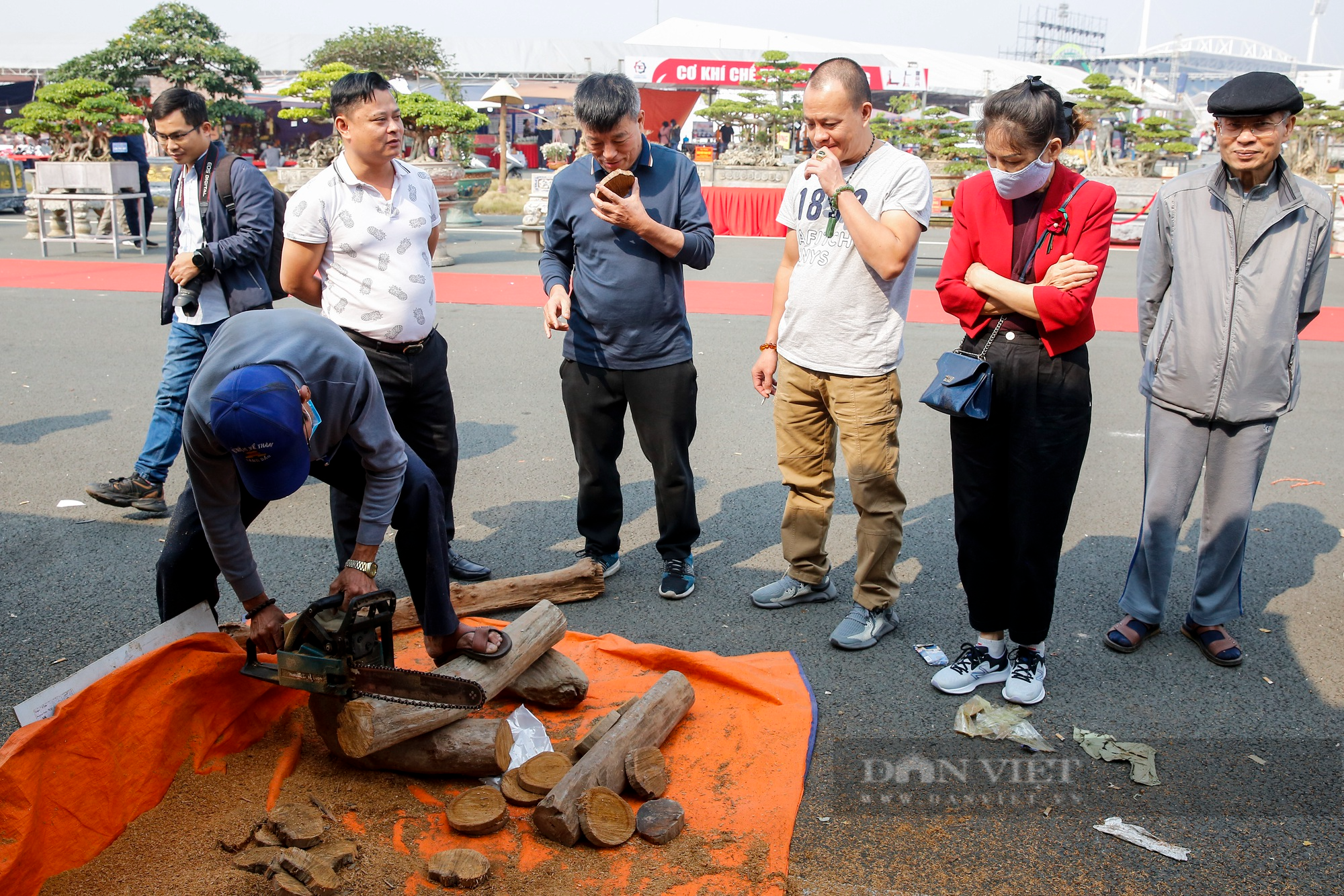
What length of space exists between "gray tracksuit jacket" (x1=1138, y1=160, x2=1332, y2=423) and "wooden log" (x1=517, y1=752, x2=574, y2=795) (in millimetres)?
2426

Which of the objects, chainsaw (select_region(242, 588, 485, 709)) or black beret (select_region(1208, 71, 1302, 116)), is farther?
black beret (select_region(1208, 71, 1302, 116))

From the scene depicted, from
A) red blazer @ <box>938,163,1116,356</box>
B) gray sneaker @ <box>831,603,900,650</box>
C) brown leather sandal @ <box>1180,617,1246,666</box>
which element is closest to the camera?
red blazer @ <box>938,163,1116,356</box>

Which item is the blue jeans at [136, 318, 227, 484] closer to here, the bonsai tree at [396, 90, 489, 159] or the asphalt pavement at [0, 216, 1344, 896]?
the asphalt pavement at [0, 216, 1344, 896]

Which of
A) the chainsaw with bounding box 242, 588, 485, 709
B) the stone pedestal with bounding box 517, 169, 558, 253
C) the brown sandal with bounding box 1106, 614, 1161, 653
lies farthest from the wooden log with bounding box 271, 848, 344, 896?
the stone pedestal with bounding box 517, 169, 558, 253

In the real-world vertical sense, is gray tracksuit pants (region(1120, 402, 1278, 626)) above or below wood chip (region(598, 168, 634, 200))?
below

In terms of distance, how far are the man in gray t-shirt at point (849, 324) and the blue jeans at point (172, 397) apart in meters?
2.75

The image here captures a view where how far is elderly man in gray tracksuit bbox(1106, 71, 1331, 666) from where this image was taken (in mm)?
3207

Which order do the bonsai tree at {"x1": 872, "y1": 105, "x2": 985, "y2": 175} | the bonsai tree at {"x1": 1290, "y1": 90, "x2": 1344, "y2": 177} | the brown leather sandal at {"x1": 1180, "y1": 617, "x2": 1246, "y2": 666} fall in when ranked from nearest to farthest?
the brown leather sandal at {"x1": 1180, "y1": 617, "x2": 1246, "y2": 666}, the bonsai tree at {"x1": 872, "y1": 105, "x2": 985, "y2": 175}, the bonsai tree at {"x1": 1290, "y1": 90, "x2": 1344, "y2": 177}

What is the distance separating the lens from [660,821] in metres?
2.59

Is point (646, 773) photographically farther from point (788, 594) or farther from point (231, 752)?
point (788, 594)

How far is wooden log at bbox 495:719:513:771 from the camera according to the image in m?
2.75

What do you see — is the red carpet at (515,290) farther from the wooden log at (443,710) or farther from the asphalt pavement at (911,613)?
the wooden log at (443,710)

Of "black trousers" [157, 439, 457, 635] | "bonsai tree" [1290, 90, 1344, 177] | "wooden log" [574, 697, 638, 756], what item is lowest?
"wooden log" [574, 697, 638, 756]

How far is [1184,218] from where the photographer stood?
A: 11.1 ft
